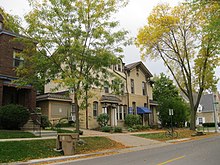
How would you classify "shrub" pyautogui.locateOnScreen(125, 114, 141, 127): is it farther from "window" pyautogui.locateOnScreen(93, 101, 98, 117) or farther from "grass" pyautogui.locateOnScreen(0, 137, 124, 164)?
"grass" pyautogui.locateOnScreen(0, 137, 124, 164)

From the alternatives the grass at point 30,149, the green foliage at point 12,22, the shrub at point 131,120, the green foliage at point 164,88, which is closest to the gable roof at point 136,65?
the shrub at point 131,120

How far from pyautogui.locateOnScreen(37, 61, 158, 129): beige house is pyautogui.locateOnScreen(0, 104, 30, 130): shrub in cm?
551

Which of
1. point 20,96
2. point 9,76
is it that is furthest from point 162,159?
point 20,96

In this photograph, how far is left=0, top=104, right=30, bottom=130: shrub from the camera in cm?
1808

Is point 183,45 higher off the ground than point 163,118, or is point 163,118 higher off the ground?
point 183,45

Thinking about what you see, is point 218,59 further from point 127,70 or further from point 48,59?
point 48,59

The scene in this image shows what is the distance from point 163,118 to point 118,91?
2197 cm

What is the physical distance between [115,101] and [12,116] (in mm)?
14884

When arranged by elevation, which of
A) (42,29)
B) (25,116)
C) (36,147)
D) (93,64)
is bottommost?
(36,147)

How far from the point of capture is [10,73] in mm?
20562

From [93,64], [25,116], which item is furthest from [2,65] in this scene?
[93,64]

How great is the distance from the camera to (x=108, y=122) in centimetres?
3112

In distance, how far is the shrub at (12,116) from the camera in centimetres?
1808

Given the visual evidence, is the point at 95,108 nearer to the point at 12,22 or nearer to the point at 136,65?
the point at 136,65
